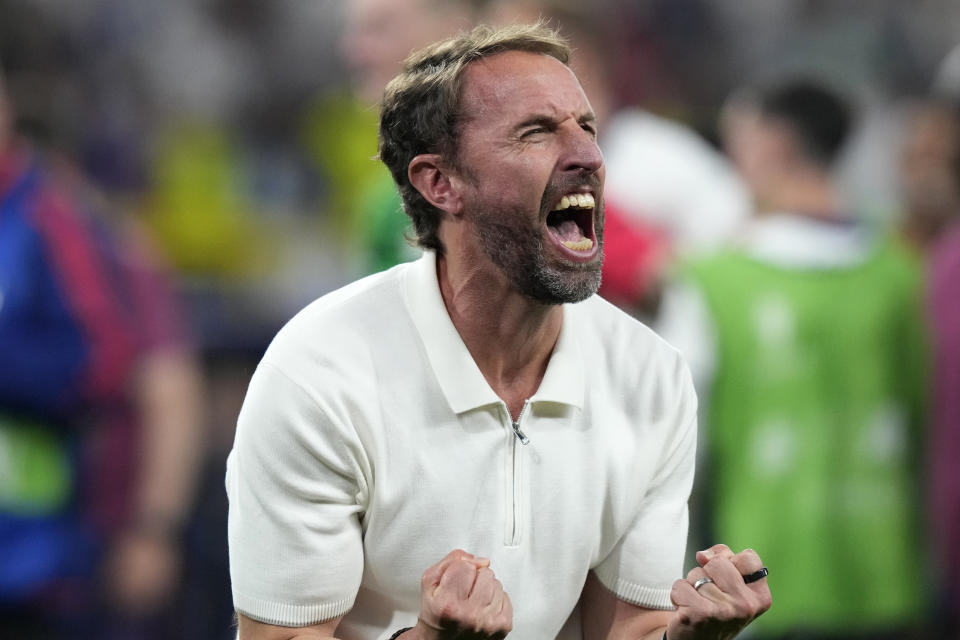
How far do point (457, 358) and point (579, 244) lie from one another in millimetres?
247

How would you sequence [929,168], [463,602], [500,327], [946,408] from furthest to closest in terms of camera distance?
[929,168]
[946,408]
[500,327]
[463,602]

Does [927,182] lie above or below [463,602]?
above

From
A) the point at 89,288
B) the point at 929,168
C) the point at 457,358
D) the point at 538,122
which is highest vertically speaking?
the point at 538,122

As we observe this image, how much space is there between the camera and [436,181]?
234cm

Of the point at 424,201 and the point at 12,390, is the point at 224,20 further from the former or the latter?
the point at 424,201

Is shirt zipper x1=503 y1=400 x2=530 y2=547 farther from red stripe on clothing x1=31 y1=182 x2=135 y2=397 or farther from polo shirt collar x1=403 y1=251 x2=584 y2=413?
red stripe on clothing x1=31 y1=182 x2=135 y2=397

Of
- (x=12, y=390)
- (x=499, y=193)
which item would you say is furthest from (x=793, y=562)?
(x=499, y=193)

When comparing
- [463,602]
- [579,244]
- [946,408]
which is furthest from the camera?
[946,408]

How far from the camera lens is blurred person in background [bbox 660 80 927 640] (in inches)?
165

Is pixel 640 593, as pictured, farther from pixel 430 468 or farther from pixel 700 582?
pixel 430 468

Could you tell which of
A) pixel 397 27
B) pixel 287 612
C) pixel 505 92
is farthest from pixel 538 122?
pixel 397 27

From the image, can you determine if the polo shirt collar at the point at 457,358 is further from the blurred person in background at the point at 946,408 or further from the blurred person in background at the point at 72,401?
the blurred person in background at the point at 946,408

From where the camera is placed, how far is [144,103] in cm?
765

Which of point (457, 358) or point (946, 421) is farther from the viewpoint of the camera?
point (946, 421)
